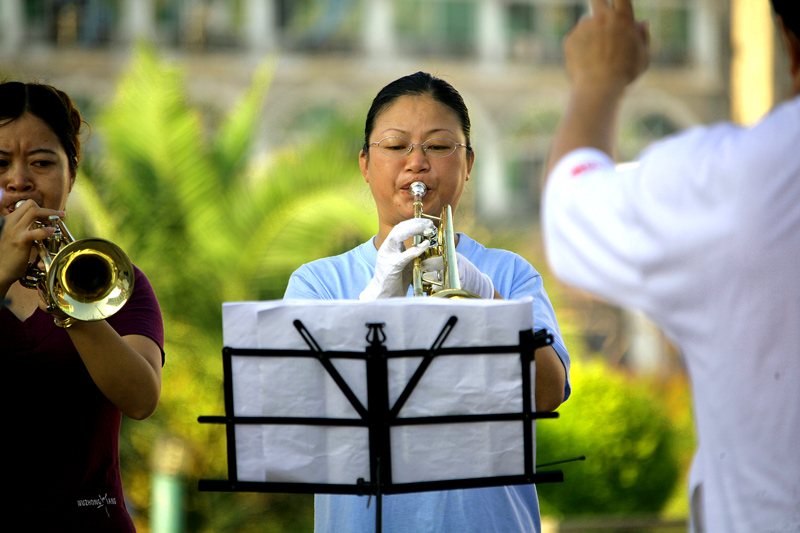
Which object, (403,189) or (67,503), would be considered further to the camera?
(403,189)

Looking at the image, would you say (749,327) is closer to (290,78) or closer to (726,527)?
(726,527)

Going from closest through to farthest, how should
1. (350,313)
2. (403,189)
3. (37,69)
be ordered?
(350,313) < (403,189) < (37,69)

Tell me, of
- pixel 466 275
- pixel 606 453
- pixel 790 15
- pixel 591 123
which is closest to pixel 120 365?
pixel 466 275

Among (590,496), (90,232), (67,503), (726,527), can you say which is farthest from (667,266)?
(90,232)

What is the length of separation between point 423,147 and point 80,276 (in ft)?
3.32

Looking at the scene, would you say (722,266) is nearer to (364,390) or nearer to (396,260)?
(364,390)

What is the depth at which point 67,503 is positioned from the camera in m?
2.11

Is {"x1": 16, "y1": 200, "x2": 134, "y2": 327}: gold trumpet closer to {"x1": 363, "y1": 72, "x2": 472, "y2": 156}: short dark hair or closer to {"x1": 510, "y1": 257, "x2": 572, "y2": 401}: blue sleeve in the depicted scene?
{"x1": 363, "y1": 72, "x2": 472, "y2": 156}: short dark hair

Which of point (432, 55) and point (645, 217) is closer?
point (645, 217)

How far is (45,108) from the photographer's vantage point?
7.93ft

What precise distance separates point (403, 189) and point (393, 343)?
2.24 ft

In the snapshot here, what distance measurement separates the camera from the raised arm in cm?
157

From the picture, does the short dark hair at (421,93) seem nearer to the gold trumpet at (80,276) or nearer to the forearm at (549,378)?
the forearm at (549,378)

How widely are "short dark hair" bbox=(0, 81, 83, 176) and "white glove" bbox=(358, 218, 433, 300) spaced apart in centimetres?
94
